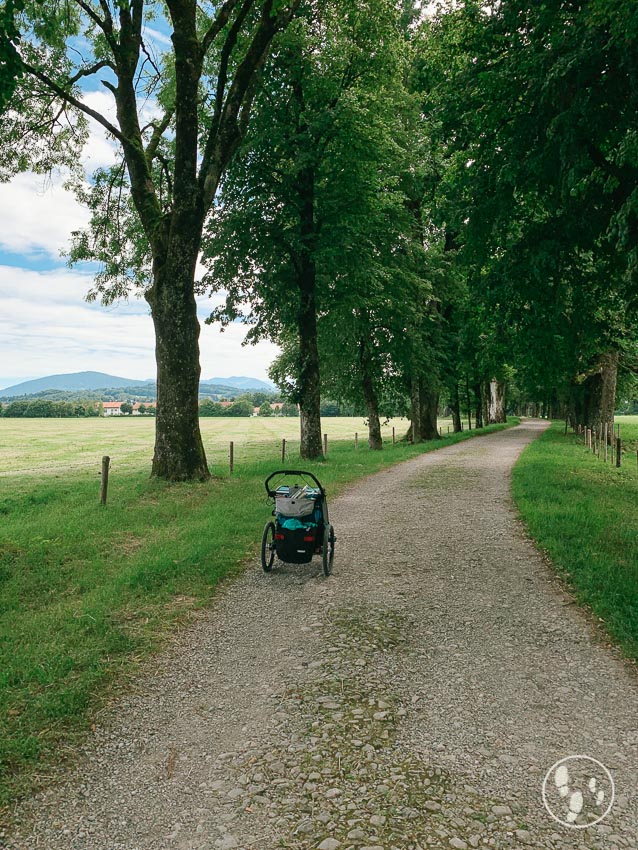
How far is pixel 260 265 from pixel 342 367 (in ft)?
27.5

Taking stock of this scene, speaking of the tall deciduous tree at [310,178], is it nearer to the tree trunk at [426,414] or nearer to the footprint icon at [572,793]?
the tree trunk at [426,414]

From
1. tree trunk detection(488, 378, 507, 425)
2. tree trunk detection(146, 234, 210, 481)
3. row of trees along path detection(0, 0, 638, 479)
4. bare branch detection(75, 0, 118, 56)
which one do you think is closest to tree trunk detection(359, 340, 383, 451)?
row of trees along path detection(0, 0, 638, 479)

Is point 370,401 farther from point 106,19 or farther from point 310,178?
point 106,19

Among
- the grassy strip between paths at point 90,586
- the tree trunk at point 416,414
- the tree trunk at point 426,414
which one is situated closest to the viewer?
the grassy strip between paths at point 90,586

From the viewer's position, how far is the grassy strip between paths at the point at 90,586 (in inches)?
153

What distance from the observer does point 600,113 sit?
23.2 ft

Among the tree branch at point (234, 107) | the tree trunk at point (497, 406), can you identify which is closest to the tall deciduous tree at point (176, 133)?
the tree branch at point (234, 107)

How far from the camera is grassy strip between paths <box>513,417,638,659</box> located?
581 centimetres

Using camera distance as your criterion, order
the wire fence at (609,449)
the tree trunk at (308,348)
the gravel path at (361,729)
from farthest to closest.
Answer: the wire fence at (609,449), the tree trunk at (308,348), the gravel path at (361,729)

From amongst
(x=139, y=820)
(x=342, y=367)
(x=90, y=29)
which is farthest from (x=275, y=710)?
(x=342, y=367)

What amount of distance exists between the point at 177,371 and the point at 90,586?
737 centimetres

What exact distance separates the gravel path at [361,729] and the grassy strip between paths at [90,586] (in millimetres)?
306

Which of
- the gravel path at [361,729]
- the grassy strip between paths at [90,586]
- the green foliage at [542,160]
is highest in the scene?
the green foliage at [542,160]

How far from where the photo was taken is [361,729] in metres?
3.73
